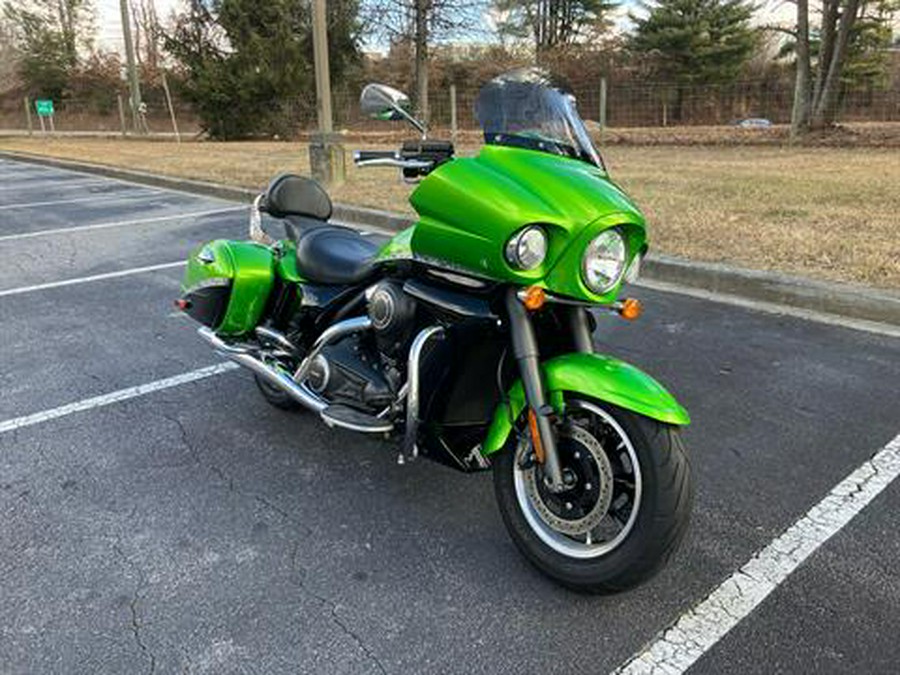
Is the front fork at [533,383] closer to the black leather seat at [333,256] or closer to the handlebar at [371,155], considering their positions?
the handlebar at [371,155]

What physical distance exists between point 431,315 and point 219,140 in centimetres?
2674

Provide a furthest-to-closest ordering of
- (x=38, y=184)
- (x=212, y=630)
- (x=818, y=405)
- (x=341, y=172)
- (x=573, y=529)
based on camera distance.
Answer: (x=38, y=184) → (x=341, y=172) → (x=818, y=405) → (x=573, y=529) → (x=212, y=630)

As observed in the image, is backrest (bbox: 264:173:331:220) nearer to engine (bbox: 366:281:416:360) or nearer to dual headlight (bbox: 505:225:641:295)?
engine (bbox: 366:281:416:360)

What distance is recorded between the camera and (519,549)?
265cm

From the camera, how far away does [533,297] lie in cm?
235

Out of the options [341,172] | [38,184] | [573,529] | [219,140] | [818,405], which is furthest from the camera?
[219,140]

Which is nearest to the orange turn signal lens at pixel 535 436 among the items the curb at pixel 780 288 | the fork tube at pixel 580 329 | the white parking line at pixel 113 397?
the fork tube at pixel 580 329

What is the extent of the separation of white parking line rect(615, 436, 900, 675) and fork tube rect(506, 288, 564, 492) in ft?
1.83

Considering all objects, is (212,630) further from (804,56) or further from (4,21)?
(4,21)

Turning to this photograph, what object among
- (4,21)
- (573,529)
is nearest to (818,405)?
(573,529)

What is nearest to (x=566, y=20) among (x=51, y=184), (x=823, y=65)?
(x=823, y=65)

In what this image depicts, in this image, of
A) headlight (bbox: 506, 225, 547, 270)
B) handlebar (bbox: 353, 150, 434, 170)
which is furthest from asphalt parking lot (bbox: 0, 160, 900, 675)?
handlebar (bbox: 353, 150, 434, 170)

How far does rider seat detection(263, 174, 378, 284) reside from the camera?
3.31 metres

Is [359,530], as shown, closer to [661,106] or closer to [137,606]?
[137,606]
